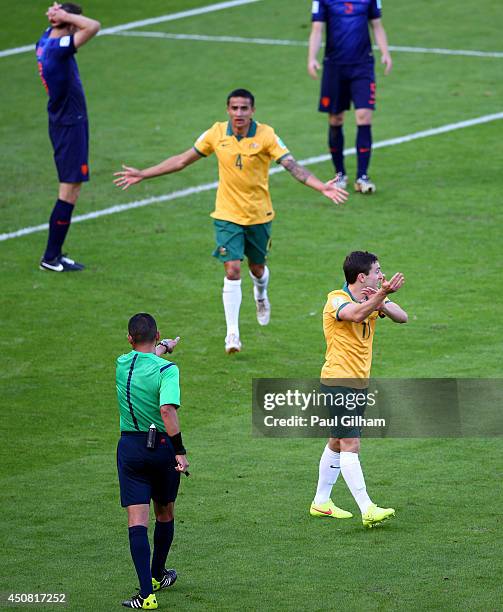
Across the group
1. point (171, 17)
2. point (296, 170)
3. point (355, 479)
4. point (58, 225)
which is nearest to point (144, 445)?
point (355, 479)

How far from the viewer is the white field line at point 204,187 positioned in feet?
57.2

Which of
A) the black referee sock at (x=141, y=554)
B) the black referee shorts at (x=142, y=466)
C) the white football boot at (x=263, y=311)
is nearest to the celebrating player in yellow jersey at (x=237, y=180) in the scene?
the white football boot at (x=263, y=311)

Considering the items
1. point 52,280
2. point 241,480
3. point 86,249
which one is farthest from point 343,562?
point 86,249

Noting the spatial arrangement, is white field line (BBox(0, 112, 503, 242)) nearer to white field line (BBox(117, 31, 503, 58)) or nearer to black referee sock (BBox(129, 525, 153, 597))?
white field line (BBox(117, 31, 503, 58))

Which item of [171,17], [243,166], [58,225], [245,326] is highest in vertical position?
[171,17]

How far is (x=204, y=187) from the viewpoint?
749 inches

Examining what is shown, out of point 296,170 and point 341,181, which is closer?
point 296,170

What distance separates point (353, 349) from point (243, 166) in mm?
4123

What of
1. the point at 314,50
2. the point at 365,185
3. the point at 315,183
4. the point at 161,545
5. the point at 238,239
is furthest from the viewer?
the point at 365,185

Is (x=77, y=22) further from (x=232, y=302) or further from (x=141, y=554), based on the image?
(x=141, y=554)

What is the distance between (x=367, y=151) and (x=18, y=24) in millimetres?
12873

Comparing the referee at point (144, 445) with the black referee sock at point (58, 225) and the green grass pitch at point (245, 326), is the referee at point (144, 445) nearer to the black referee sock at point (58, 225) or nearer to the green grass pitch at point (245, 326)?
the green grass pitch at point (245, 326)

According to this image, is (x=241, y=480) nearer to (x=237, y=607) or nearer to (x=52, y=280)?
(x=237, y=607)

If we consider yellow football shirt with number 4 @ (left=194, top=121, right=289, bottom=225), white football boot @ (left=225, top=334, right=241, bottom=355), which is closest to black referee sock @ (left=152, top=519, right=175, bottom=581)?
white football boot @ (left=225, top=334, right=241, bottom=355)
